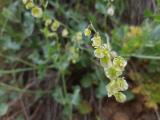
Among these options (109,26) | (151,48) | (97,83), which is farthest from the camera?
(109,26)

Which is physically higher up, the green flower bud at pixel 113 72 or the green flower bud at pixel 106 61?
the green flower bud at pixel 106 61

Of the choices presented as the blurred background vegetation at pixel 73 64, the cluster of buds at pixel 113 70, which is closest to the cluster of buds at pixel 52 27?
the blurred background vegetation at pixel 73 64

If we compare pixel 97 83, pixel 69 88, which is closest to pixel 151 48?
pixel 97 83

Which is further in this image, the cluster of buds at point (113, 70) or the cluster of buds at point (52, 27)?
the cluster of buds at point (52, 27)

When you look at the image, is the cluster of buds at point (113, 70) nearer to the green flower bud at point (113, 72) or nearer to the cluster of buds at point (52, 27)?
the green flower bud at point (113, 72)

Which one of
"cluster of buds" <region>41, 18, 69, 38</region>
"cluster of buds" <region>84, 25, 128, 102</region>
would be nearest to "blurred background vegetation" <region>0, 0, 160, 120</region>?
"cluster of buds" <region>41, 18, 69, 38</region>

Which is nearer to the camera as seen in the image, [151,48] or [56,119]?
[151,48]

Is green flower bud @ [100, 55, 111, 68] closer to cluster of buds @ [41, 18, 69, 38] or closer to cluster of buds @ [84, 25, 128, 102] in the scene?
cluster of buds @ [84, 25, 128, 102]

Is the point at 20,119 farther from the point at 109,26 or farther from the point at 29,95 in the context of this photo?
the point at 109,26
